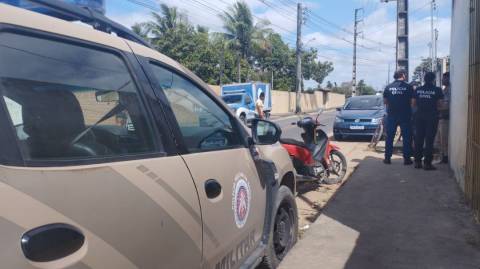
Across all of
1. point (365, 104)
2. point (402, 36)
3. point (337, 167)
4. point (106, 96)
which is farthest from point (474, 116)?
point (402, 36)

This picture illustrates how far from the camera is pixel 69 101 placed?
180 centimetres

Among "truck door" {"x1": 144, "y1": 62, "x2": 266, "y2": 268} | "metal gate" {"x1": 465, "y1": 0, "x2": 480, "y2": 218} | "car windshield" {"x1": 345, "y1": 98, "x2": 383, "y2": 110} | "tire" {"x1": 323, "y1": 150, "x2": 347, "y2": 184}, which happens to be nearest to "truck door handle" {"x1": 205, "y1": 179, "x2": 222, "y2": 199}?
"truck door" {"x1": 144, "y1": 62, "x2": 266, "y2": 268}

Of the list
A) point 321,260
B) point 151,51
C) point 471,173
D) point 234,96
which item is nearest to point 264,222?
point 321,260

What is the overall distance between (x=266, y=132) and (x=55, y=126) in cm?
213

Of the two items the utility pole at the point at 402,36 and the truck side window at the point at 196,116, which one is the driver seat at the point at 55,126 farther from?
the utility pole at the point at 402,36

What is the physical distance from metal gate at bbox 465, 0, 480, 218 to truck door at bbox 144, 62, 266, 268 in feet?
8.76

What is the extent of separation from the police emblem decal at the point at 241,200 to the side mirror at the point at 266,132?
0.58 metres

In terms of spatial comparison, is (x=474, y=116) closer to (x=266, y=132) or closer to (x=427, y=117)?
(x=266, y=132)

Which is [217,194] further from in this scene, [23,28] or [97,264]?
[23,28]

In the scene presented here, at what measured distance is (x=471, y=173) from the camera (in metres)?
5.04

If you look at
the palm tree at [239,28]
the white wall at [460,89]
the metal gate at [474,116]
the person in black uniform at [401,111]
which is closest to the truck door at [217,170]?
the metal gate at [474,116]

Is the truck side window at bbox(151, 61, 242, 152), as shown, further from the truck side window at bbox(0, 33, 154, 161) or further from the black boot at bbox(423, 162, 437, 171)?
the black boot at bbox(423, 162, 437, 171)

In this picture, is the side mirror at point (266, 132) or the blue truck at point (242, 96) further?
the blue truck at point (242, 96)

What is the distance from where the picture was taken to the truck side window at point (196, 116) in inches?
96.8
